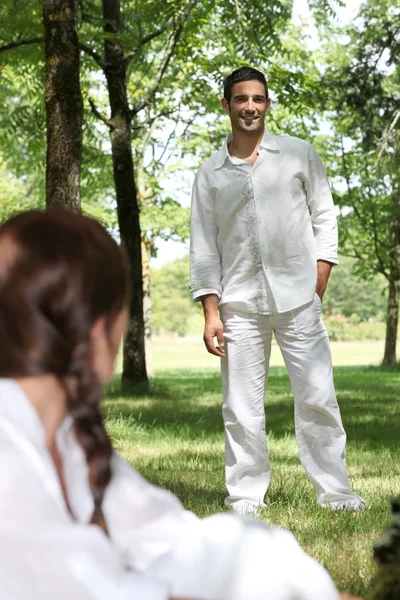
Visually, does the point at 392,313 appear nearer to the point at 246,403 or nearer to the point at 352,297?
the point at 246,403

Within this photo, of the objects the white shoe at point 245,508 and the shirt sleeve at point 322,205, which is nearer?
the white shoe at point 245,508

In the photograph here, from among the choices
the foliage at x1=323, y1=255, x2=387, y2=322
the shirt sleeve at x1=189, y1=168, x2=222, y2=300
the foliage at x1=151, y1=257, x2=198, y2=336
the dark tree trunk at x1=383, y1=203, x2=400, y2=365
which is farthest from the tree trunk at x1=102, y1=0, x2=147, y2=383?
the foliage at x1=323, y1=255, x2=387, y2=322

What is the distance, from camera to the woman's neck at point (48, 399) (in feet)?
5.12

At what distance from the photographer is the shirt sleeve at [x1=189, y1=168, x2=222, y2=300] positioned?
205 inches

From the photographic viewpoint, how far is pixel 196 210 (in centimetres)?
526

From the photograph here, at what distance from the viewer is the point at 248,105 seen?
503cm

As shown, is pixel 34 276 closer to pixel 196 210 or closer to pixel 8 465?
pixel 8 465

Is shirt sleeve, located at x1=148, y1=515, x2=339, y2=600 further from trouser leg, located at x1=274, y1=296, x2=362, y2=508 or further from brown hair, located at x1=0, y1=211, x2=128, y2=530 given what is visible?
trouser leg, located at x1=274, y1=296, x2=362, y2=508

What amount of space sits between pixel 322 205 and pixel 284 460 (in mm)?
2691

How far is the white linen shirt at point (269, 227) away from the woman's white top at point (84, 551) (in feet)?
11.2

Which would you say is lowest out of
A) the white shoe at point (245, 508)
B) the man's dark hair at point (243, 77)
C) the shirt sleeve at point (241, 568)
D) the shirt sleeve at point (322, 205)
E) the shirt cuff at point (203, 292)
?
the white shoe at point (245, 508)

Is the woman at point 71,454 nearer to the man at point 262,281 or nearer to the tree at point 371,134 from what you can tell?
the man at point 262,281

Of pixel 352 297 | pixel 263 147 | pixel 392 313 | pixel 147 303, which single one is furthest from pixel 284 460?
pixel 352 297

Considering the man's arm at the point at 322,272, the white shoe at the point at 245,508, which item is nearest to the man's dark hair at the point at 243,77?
the man's arm at the point at 322,272
